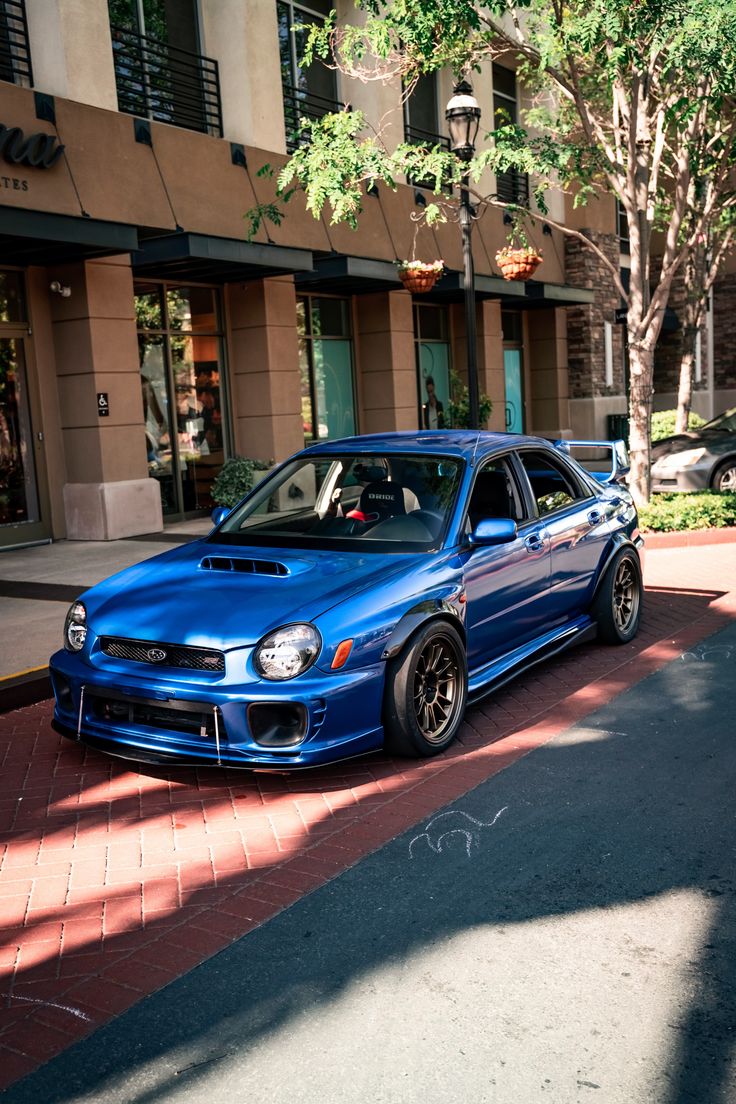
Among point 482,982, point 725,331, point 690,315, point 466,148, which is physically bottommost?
point 482,982

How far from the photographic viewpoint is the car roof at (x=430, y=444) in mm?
6809

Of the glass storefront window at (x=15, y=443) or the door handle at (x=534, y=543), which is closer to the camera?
the door handle at (x=534, y=543)

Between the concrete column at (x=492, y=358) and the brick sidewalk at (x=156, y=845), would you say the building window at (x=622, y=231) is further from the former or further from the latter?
the brick sidewalk at (x=156, y=845)

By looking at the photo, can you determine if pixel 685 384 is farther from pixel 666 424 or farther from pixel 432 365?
pixel 432 365

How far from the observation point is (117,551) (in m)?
13.5

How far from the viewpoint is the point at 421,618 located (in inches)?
223

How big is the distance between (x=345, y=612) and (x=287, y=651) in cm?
36

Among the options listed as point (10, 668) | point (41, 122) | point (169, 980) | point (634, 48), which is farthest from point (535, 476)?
point (41, 122)

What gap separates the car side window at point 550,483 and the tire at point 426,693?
1.66 m

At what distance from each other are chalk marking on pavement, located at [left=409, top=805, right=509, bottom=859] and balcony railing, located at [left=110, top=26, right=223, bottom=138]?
13311mm

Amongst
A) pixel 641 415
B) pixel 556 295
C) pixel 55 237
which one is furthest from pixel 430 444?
pixel 556 295

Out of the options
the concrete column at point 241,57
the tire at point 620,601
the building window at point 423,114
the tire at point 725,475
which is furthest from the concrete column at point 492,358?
the tire at point 620,601

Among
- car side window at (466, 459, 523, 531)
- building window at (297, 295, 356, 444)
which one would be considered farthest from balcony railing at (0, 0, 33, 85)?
car side window at (466, 459, 523, 531)

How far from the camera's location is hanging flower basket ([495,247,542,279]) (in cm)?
1678
